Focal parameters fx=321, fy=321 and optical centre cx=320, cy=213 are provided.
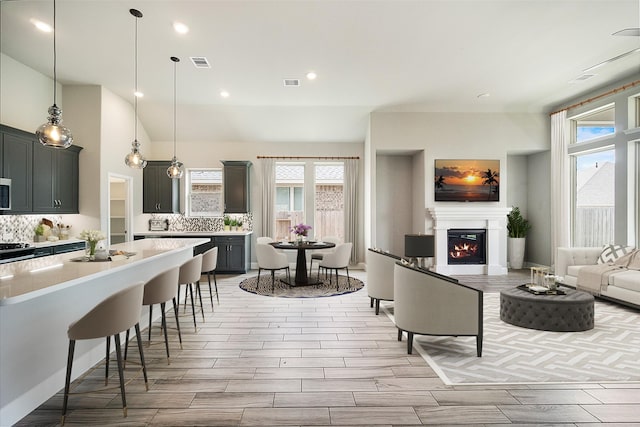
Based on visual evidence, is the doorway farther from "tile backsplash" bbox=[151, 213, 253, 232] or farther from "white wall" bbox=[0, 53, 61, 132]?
"white wall" bbox=[0, 53, 61, 132]

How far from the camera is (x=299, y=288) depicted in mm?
5715

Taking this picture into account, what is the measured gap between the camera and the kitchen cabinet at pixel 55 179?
15.9 feet

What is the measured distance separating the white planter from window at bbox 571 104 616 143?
7.74ft

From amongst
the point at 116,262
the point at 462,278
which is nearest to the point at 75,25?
the point at 116,262

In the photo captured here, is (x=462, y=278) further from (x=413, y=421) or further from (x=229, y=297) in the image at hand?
(x=413, y=421)

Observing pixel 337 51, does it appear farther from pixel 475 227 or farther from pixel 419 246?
pixel 475 227

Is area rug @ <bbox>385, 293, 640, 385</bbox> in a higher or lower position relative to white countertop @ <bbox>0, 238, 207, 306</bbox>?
lower

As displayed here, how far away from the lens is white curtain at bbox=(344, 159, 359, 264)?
7879mm

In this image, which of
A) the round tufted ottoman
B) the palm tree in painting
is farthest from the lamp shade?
the palm tree in painting

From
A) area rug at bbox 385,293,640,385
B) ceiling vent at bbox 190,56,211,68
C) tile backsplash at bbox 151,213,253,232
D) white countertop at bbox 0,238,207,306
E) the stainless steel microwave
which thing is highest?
ceiling vent at bbox 190,56,211,68

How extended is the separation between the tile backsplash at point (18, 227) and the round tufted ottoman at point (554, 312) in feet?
22.5

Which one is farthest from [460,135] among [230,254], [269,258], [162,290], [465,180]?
[162,290]

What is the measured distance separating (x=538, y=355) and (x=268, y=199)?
6.04 m

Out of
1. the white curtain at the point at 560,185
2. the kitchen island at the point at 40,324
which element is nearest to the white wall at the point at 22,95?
the kitchen island at the point at 40,324
